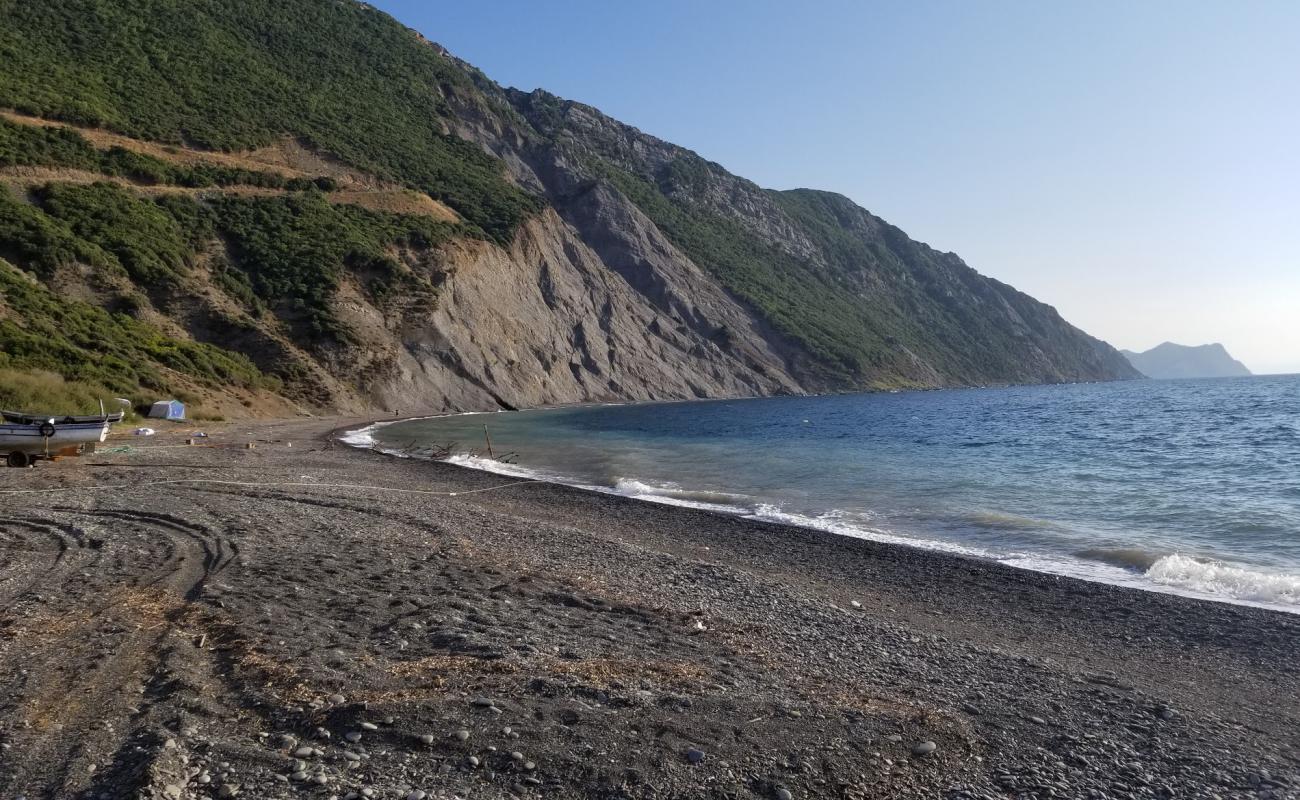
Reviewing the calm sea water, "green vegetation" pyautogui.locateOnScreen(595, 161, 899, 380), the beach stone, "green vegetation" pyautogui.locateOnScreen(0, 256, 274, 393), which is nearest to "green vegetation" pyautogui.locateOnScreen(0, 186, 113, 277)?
"green vegetation" pyautogui.locateOnScreen(0, 256, 274, 393)

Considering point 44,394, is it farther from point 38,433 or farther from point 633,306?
point 633,306

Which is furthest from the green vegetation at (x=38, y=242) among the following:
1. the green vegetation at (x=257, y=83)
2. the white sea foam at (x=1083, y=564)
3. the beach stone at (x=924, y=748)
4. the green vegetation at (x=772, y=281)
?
the green vegetation at (x=772, y=281)

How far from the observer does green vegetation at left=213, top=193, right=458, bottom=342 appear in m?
46.8

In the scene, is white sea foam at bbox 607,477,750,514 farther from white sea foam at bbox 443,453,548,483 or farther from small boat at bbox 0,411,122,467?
small boat at bbox 0,411,122,467

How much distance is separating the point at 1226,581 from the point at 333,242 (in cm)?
5283

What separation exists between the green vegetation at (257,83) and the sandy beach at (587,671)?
4748 cm

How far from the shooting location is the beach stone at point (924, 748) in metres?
5.05

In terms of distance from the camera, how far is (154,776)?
394cm

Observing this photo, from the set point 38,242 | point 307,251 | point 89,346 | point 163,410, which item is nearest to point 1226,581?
point 163,410

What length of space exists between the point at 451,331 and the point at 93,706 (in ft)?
177

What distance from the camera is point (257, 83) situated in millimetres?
65562

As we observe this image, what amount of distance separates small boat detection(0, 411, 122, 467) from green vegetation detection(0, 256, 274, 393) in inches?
415

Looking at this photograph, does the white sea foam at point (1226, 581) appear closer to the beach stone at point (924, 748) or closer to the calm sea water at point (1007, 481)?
the calm sea water at point (1007, 481)

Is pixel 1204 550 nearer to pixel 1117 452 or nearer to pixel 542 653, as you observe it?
pixel 542 653
